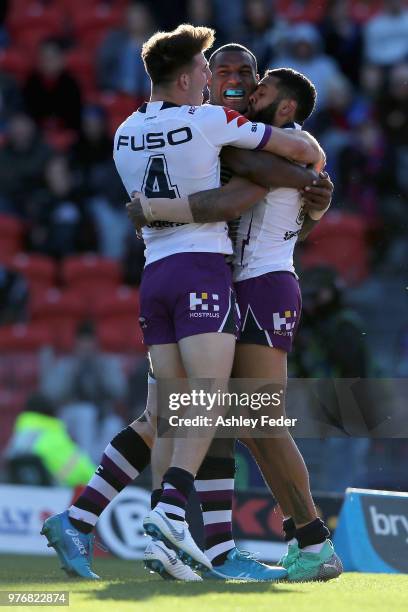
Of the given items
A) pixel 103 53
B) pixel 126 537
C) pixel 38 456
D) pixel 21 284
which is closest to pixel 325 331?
pixel 126 537

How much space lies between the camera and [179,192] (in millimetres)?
5410

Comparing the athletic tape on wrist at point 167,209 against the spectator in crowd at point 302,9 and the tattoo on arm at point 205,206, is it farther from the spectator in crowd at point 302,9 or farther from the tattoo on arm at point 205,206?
the spectator in crowd at point 302,9

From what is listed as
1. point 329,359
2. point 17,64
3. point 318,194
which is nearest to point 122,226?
point 17,64

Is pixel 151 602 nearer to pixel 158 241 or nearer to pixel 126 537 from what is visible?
pixel 158 241

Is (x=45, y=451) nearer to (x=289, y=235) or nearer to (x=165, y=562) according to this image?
(x=289, y=235)

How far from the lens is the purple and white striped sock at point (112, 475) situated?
5.63m

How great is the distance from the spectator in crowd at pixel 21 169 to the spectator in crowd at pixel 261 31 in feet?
7.76

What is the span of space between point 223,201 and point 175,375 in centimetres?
73

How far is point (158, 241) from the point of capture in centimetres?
555

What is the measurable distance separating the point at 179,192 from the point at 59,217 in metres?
7.81

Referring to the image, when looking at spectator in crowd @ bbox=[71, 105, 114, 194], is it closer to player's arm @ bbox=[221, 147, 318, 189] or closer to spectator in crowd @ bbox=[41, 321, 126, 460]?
spectator in crowd @ bbox=[41, 321, 126, 460]

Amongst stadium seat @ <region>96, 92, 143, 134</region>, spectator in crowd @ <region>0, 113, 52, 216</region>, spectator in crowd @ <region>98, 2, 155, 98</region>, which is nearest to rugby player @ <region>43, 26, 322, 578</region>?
spectator in crowd @ <region>0, 113, 52, 216</region>

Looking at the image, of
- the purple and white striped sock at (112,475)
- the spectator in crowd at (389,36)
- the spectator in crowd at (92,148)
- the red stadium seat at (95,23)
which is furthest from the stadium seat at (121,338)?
the purple and white striped sock at (112,475)

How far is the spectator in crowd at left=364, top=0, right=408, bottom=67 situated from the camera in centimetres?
1292
